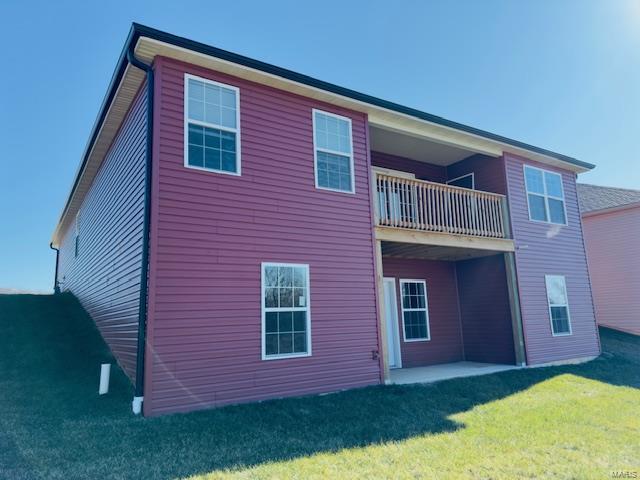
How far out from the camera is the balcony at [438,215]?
29.2 feet

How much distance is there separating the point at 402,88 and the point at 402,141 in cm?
523

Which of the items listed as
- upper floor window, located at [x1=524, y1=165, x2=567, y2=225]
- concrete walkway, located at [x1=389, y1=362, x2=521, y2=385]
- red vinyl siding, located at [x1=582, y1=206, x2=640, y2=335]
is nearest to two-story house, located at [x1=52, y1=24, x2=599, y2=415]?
upper floor window, located at [x1=524, y1=165, x2=567, y2=225]

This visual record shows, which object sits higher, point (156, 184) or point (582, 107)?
point (582, 107)

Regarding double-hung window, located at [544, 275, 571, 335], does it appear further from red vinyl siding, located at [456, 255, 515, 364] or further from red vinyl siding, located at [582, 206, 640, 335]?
red vinyl siding, located at [582, 206, 640, 335]

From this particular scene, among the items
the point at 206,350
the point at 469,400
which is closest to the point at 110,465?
the point at 206,350

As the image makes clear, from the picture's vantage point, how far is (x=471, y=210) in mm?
10141

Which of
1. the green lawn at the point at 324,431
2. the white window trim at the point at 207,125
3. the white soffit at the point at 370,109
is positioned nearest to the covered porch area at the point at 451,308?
the green lawn at the point at 324,431

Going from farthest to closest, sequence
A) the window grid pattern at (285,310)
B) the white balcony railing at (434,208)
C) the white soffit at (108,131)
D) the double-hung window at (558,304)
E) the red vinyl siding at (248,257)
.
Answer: the double-hung window at (558,304) → the white balcony railing at (434,208) → the white soffit at (108,131) → the window grid pattern at (285,310) → the red vinyl siding at (248,257)

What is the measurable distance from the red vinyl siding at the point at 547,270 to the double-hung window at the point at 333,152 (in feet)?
16.7

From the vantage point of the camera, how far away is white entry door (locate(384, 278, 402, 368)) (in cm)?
1036

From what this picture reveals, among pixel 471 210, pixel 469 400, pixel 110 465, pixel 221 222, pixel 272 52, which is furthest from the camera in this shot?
pixel 272 52

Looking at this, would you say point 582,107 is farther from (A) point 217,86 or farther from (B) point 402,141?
(A) point 217,86

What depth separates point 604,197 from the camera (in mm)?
17484

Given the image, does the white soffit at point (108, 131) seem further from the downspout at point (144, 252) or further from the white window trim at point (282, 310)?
the white window trim at point (282, 310)
